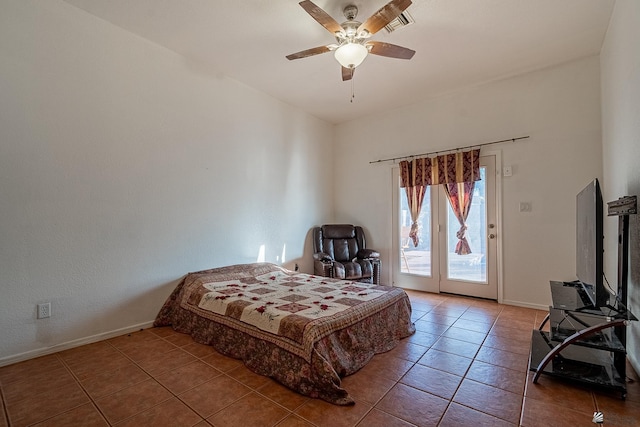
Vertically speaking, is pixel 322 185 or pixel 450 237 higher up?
pixel 322 185

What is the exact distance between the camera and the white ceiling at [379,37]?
8.42 feet

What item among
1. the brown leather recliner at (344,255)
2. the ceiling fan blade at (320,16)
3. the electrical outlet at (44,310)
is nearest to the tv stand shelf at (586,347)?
the brown leather recliner at (344,255)

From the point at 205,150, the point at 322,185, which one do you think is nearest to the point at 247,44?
the point at 205,150

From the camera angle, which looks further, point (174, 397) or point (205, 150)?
point (205, 150)

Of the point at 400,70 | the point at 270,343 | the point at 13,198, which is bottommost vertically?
the point at 270,343

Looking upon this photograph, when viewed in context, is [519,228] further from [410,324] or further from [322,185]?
[322,185]

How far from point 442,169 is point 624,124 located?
2.02 metres

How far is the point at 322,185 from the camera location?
5.42 meters

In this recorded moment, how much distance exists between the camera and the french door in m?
4.00

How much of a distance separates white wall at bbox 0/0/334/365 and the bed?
1.70 ft

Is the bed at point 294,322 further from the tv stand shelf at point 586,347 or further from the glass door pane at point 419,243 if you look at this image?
the glass door pane at point 419,243

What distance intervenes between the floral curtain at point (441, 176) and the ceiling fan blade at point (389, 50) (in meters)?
2.04

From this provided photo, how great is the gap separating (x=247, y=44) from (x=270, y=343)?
2.91 metres

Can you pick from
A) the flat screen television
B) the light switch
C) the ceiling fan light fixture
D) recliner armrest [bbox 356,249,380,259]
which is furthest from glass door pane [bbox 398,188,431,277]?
the ceiling fan light fixture
